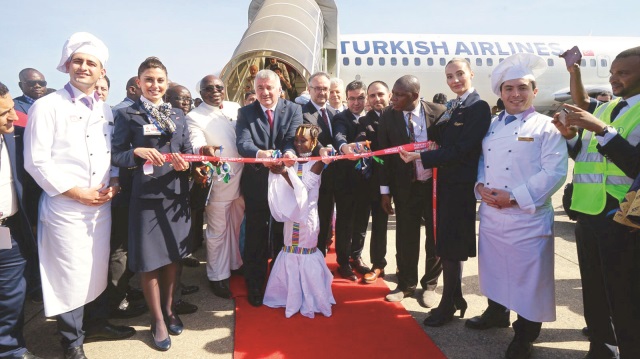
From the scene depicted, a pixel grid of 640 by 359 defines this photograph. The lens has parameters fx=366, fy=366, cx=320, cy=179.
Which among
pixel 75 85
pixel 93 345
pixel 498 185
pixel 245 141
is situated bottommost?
pixel 93 345

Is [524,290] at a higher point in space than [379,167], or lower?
lower

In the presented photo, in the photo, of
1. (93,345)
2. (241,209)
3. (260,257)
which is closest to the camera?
(93,345)

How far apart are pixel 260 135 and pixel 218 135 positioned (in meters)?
0.46

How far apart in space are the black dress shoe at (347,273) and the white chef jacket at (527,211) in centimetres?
168

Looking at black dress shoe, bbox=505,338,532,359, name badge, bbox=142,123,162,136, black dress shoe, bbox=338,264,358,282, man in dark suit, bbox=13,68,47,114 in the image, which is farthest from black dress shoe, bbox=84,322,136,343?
man in dark suit, bbox=13,68,47,114

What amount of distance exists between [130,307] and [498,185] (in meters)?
3.40

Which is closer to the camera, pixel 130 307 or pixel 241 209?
pixel 130 307

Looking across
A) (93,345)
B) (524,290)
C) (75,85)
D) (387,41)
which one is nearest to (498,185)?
(524,290)

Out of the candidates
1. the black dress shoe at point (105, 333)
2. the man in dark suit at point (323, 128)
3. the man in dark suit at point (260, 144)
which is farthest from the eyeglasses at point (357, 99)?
the black dress shoe at point (105, 333)

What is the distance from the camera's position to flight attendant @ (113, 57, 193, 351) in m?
2.79

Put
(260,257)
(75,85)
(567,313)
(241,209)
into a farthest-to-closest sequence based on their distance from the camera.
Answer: (241,209)
(260,257)
(567,313)
(75,85)

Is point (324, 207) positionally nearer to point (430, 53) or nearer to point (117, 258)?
point (117, 258)

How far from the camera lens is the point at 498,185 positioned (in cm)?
275

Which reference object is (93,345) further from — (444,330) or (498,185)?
(498,185)
